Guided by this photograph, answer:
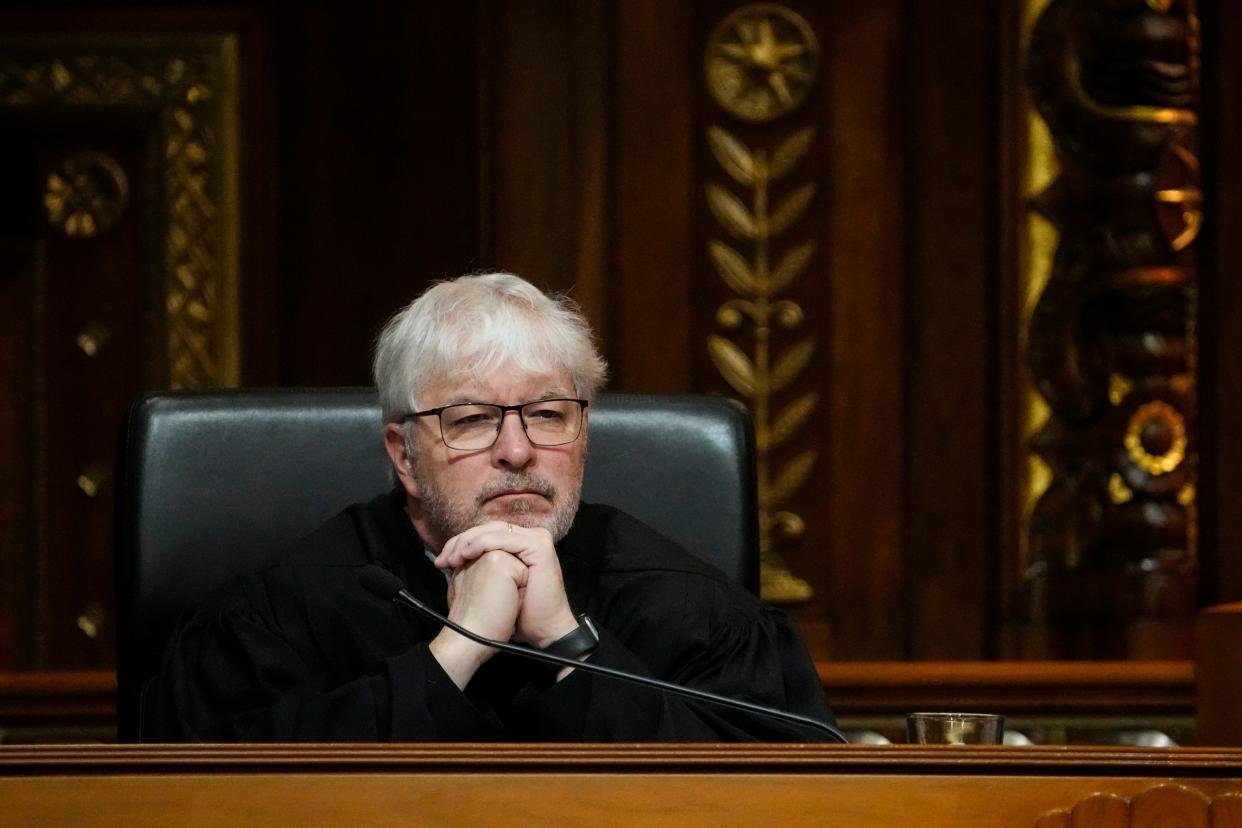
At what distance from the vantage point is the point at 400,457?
7.10 feet

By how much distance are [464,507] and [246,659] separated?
0.29 m

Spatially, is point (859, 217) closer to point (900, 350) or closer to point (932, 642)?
point (900, 350)

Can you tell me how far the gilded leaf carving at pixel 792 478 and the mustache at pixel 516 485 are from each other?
7.00 feet

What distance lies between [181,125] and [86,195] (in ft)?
0.97

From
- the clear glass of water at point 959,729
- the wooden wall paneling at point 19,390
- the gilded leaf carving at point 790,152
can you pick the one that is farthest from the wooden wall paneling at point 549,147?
the clear glass of water at point 959,729

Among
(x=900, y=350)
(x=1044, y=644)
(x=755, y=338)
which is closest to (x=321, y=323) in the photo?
(x=755, y=338)

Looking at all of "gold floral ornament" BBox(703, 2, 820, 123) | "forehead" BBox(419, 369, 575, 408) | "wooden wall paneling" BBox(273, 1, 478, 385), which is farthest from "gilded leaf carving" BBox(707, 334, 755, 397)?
"forehead" BBox(419, 369, 575, 408)

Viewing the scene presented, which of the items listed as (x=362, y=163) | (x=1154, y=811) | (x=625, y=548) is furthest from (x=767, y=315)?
(x=1154, y=811)

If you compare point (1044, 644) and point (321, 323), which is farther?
point (321, 323)

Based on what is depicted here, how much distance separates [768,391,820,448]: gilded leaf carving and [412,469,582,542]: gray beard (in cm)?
210

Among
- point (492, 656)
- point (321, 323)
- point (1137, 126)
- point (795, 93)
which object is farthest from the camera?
point (321, 323)

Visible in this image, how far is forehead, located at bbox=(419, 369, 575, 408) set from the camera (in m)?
2.10

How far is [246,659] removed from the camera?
2.06m

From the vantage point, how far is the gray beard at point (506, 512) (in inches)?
82.7
